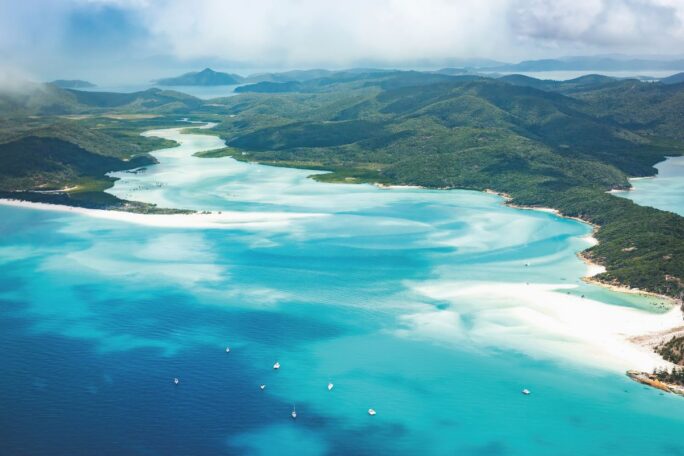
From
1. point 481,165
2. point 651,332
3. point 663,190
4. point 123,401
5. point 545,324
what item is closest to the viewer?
point 123,401

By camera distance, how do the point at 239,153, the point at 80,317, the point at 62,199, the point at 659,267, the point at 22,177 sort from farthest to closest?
the point at 239,153, the point at 22,177, the point at 62,199, the point at 659,267, the point at 80,317

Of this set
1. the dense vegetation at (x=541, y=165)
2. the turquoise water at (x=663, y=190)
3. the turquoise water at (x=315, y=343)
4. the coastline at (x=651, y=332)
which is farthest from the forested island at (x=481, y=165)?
the turquoise water at (x=315, y=343)

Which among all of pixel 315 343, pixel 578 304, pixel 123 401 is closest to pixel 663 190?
pixel 578 304

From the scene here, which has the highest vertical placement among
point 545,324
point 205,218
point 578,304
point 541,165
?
point 541,165

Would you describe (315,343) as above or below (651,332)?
below

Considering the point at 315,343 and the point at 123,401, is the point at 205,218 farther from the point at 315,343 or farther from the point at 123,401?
the point at 123,401

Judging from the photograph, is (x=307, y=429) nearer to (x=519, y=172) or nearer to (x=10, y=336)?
(x=10, y=336)

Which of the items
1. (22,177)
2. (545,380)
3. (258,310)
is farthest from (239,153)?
(545,380)

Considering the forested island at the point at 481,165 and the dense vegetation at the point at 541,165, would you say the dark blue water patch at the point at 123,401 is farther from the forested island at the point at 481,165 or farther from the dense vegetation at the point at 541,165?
the dense vegetation at the point at 541,165
